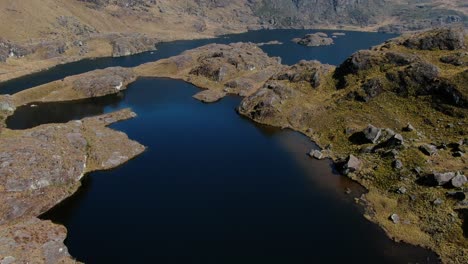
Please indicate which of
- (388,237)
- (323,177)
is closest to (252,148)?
(323,177)

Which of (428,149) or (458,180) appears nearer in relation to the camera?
(458,180)

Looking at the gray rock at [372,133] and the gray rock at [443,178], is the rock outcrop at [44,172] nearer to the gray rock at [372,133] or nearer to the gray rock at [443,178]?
the gray rock at [372,133]

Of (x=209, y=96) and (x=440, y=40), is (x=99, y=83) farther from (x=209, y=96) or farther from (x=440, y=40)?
(x=440, y=40)

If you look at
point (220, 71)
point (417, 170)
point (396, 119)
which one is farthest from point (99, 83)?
point (417, 170)

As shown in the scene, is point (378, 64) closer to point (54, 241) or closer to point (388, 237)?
point (388, 237)

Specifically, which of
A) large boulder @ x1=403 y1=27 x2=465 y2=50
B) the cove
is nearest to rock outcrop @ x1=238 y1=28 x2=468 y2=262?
large boulder @ x1=403 y1=27 x2=465 y2=50

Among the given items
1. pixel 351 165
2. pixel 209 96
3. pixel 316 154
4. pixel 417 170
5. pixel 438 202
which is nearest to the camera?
pixel 438 202

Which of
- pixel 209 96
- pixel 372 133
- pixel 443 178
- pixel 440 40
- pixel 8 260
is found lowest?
pixel 209 96
